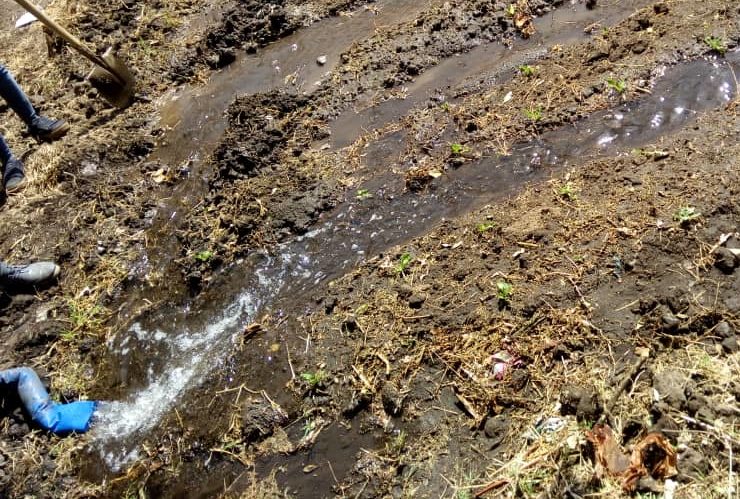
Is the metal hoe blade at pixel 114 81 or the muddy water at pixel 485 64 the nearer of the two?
the muddy water at pixel 485 64

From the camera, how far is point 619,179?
14.7ft

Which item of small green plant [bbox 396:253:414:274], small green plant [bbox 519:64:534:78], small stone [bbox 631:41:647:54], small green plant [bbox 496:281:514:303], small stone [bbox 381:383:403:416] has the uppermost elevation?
small green plant [bbox 519:64:534:78]

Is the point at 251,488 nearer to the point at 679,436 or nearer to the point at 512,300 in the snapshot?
the point at 512,300

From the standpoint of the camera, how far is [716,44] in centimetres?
523

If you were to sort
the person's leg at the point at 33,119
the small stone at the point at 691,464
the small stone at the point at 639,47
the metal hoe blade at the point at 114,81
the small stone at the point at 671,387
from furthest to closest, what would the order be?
the metal hoe blade at the point at 114,81
the person's leg at the point at 33,119
the small stone at the point at 639,47
the small stone at the point at 671,387
the small stone at the point at 691,464

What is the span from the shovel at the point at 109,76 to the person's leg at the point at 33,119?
62cm

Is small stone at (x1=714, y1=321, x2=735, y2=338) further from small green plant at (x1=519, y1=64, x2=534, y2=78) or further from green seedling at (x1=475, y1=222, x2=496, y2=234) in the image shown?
small green plant at (x1=519, y1=64, x2=534, y2=78)

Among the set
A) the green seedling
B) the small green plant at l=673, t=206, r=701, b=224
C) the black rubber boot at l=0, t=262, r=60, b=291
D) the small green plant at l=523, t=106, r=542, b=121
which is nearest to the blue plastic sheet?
the black rubber boot at l=0, t=262, r=60, b=291

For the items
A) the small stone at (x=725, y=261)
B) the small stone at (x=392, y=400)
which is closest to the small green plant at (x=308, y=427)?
the small stone at (x=392, y=400)

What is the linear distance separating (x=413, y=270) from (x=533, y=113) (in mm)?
2036

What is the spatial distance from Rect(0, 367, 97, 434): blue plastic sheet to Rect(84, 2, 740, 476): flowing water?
172mm

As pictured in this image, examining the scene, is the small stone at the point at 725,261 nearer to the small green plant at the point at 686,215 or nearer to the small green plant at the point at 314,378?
the small green plant at the point at 686,215

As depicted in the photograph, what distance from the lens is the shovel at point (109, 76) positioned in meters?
6.30

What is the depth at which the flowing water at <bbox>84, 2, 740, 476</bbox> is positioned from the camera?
15.6 ft
